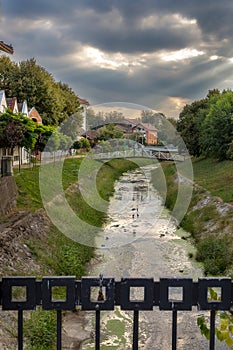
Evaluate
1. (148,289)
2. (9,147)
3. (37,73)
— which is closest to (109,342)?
(148,289)

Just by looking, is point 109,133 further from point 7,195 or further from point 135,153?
point 7,195

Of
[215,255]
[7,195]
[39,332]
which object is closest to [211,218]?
[215,255]

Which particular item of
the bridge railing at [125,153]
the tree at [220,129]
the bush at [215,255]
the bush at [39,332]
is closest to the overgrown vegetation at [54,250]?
the bush at [39,332]

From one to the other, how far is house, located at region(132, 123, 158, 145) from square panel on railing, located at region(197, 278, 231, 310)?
3.39 meters

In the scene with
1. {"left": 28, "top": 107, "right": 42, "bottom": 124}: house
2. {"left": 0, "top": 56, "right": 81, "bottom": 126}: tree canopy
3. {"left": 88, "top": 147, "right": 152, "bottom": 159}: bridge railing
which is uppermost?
{"left": 0, "top": 56, "right": 81, "bottom": 126}: tree canopy

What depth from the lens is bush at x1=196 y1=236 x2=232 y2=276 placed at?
40.7 ft

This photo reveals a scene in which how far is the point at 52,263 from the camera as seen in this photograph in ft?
39.5

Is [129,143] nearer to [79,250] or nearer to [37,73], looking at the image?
[79,250]

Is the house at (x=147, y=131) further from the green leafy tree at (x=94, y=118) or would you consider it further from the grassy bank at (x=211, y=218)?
the grassy bank at (x=211, y=218)

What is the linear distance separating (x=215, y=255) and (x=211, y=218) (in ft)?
15.8

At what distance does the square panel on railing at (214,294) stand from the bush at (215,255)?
985 centimetres

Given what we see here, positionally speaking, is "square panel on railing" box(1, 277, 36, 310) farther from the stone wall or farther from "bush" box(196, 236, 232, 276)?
the stone wall

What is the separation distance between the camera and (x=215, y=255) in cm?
1333

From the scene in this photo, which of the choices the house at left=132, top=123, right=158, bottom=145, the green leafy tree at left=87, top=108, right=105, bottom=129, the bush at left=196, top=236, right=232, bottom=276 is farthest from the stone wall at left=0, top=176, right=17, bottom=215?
the house at left=132, top=123, right=158, bottom=145
